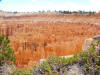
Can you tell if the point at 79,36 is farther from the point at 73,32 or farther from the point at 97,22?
the point at 97,22

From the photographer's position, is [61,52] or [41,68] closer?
[41,68]

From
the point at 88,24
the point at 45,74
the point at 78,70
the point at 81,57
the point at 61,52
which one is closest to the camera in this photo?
the point at 45,74

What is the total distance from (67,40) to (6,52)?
565 centimetres

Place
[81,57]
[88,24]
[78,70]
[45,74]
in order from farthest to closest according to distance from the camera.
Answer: [88,24]
[81,57]
[78,70]
[45,74]

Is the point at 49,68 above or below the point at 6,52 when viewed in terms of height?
above

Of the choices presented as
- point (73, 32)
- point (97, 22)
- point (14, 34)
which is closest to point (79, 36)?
point (73, 32)

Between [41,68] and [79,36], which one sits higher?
[41,68]

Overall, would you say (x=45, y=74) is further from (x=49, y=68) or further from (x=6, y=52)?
(x=6, y=52)

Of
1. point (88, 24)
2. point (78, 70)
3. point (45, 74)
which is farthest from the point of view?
point (88, 24)

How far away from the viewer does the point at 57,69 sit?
270 cm

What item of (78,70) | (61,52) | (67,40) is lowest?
(61,52)

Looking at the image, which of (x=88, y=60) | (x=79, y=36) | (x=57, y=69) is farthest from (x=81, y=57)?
(x=79, y=36)

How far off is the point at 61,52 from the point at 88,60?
28.0 feet

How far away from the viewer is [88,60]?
2.81 metres
